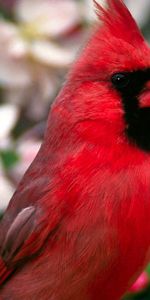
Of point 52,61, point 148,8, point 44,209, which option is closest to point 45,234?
point 44,209

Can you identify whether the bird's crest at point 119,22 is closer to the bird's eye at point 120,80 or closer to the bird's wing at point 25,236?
the bird's eye at point 120,80

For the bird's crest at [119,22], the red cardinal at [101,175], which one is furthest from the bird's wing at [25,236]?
the bird's crest at [119,22]

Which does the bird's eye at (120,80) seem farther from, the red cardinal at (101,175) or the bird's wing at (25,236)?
the bird's wing at (25,236)

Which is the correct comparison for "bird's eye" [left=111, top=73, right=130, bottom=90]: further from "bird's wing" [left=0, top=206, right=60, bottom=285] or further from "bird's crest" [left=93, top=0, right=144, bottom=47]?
"bird's wing" [left=0, top=206, right=60, bottom=285]

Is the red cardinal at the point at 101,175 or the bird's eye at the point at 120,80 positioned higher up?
the bird's eye at the point at 120,80

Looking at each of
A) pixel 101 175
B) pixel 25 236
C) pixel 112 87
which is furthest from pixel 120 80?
pixel 25 236

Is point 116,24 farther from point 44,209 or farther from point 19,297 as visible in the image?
point 19,297

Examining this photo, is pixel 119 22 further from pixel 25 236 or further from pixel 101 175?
pixel 25 236
